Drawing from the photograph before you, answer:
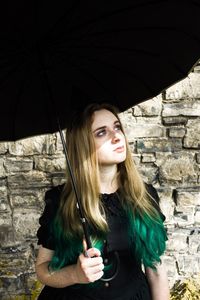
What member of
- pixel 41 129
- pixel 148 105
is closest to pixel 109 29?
pixel 41 129

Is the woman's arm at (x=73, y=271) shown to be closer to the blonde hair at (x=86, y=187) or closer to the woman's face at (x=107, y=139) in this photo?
the blonde hair at (x=86, y=187)

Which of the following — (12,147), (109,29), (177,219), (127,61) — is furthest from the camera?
(177,219)

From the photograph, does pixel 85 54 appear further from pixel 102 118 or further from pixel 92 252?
pixel 92 252

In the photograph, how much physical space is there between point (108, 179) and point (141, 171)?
3.49 ft

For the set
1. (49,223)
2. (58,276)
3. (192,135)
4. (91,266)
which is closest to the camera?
(91,266)

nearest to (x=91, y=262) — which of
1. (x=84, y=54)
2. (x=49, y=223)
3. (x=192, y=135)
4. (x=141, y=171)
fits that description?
(x=49, y=223)

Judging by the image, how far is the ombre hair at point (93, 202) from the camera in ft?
5.46

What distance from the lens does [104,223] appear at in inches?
65.6

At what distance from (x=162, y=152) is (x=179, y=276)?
1035 mm

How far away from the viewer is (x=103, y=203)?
5.76 feet

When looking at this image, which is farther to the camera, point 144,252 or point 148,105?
point 148,105

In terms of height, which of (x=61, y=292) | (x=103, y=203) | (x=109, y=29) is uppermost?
(x=109, y=29)

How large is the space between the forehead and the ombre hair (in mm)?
17

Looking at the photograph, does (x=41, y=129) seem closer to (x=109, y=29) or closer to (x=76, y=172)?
(x=76, y=172)
